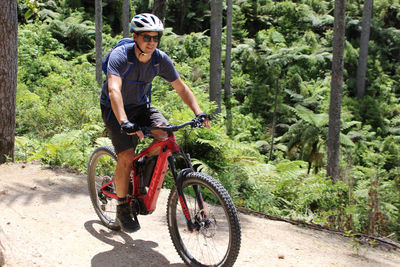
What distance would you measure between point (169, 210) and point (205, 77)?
59.3 feet

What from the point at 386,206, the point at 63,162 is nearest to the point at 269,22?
the point at 386,206

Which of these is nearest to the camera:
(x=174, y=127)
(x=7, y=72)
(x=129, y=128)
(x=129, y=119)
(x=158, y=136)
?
(x=129, y=128)

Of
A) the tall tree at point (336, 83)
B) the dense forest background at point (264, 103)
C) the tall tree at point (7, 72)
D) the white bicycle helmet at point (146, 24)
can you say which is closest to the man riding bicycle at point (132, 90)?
the white bicycle helmet at point (146, 24)

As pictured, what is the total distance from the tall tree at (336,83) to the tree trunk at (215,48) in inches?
169

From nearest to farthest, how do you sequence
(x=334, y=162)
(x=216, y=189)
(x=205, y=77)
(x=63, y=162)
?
(x=216, y=189)
(x=63, y=162)
(x=334, y=162)
(x=205, y=77)

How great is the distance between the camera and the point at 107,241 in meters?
4.34

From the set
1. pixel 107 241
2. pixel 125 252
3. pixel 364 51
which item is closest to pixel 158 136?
pixel 125 252

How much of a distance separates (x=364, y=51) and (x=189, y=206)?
2088 centimetres

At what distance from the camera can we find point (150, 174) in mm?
3945

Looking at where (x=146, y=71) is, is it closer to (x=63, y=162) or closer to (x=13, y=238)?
A: (x=13, y=238)

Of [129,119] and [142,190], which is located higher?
[129,119]

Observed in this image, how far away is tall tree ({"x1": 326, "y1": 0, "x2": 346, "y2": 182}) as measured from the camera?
10398 millimetres

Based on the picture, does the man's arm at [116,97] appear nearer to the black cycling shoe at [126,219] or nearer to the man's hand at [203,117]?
the man's hand at [203,117]

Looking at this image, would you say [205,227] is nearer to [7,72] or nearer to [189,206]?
[189,206]
